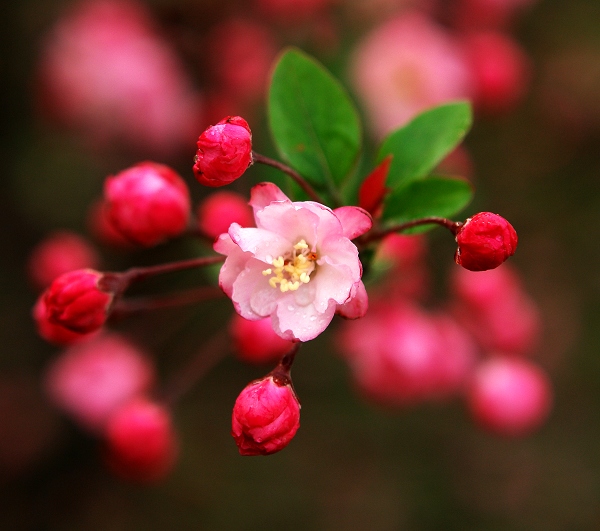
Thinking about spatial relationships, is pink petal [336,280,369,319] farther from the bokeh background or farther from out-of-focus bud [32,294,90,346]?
the bokeh background

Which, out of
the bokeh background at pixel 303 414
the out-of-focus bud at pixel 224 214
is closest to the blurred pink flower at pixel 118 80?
the bokeh background at pixel 303 414

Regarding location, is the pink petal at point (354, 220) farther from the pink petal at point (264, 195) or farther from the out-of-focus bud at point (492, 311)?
the out-of-focus bud at point (492, 311)

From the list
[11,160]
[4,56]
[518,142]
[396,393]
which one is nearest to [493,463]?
[396,393]

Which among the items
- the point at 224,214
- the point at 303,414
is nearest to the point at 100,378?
the point at 224,214

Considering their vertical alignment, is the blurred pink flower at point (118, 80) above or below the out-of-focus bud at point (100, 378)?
above

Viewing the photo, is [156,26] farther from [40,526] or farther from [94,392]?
[40,526]

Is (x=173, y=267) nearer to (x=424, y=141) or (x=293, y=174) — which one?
(x=293, y=174)
